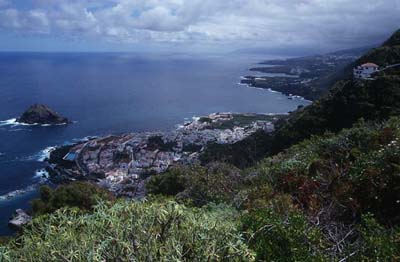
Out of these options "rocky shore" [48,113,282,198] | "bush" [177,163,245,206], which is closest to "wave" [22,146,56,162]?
"rocky shore" [48,113,282,198]

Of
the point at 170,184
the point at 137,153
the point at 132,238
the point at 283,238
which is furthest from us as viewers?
the point at 137,153

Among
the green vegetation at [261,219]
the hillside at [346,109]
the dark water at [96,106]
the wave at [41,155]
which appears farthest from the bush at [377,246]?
the wave at [41,155]

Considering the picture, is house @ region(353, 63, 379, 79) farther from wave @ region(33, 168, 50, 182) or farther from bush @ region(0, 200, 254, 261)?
bush @ region(0, 200, 254, 261)

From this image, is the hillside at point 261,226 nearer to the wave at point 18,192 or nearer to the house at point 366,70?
the house at point 366,70

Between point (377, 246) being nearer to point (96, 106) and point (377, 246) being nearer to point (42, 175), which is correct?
point (42, 175)

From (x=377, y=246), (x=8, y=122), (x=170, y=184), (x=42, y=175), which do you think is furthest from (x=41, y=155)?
(x=377, y=246)
